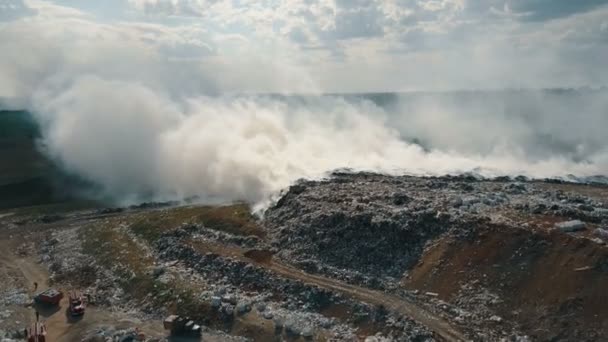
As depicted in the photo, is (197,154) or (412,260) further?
(197,154)

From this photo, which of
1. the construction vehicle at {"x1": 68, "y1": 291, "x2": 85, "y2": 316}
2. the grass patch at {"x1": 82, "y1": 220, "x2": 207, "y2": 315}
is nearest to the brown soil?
the grass patch at {"x1": 82, "y1": 220, "x2": 207, "y2": 315}

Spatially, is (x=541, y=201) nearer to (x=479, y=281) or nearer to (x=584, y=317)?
(x=479, y=281)

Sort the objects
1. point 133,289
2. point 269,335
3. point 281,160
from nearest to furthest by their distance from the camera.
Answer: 1. point 269,335
2. point 133,289
3. point 281,160

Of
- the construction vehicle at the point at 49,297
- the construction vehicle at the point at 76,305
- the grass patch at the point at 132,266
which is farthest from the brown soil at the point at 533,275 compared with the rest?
the construction vehicle at the point at 49,297

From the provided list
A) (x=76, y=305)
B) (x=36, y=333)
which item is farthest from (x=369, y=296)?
(x=36, y=333)

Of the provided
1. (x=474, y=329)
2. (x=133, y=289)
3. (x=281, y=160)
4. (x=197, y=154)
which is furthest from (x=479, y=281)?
(x=197, y=154)

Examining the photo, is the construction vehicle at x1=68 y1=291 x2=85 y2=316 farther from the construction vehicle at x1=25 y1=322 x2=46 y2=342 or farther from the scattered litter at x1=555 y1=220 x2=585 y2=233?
the scattered litter at x1=555 y1=220 x2=585 y2=233
